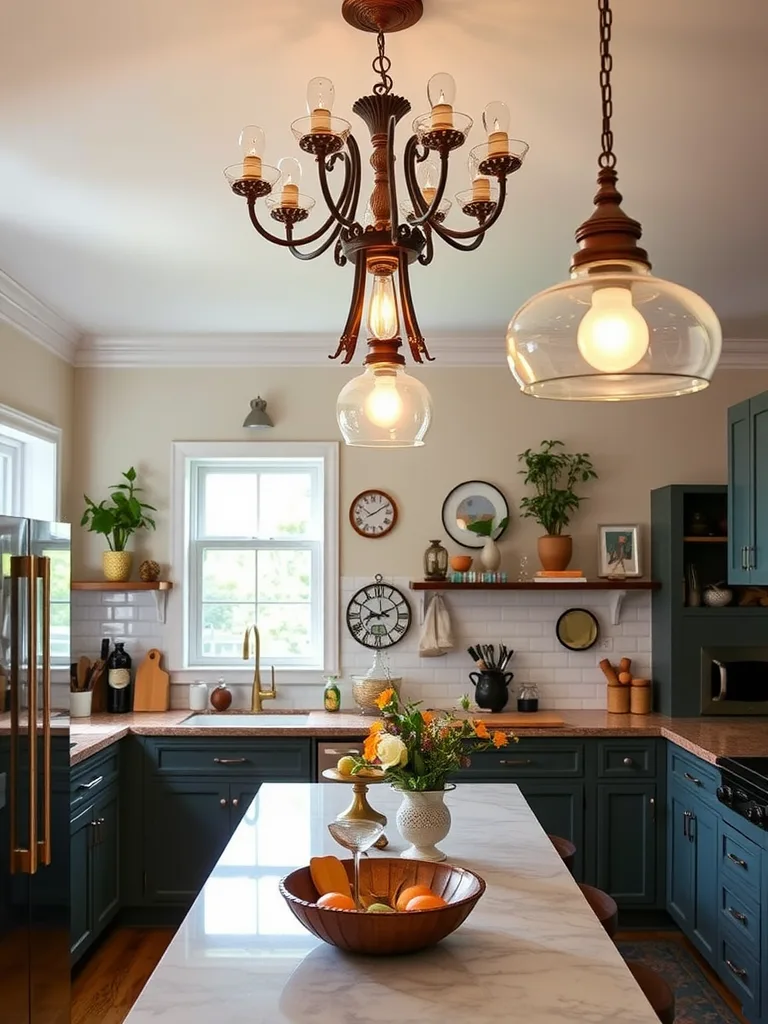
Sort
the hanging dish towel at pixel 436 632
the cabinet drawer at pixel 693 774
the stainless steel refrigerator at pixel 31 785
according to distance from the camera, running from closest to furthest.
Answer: the stainless steel refrigerator at pixel 31 785 < the cabinet drawer at pixel 693 774 < the hanging dish towel at pixel 436 632

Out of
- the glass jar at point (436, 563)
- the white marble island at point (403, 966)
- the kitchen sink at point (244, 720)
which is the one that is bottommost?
the kitchen sink at point (244, 720)

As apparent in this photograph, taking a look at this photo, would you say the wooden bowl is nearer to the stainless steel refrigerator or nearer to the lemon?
the lemon

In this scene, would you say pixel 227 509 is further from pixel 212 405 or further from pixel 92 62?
pixel 92 62

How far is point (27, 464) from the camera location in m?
5.22

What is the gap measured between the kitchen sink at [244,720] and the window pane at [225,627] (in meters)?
0.39

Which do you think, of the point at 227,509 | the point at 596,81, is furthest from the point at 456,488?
the point at 596,81

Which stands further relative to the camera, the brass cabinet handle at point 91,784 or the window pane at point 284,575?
the window pane at point 284,575

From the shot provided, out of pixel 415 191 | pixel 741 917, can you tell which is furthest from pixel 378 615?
pixel 415 191

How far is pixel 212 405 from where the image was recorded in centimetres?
561

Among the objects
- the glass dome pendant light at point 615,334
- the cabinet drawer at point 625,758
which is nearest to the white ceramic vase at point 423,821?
the glass dome pendant light at point 615,334

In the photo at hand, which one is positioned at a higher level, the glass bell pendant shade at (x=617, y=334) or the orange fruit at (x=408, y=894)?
the glass bell pendant shade at (x=617, y=334)

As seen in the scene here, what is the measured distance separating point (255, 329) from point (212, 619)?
1.53 m

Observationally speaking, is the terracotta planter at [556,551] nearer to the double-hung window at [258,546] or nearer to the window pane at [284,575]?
the double-hung window at [258,546]

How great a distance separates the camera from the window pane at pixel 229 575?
567cm
